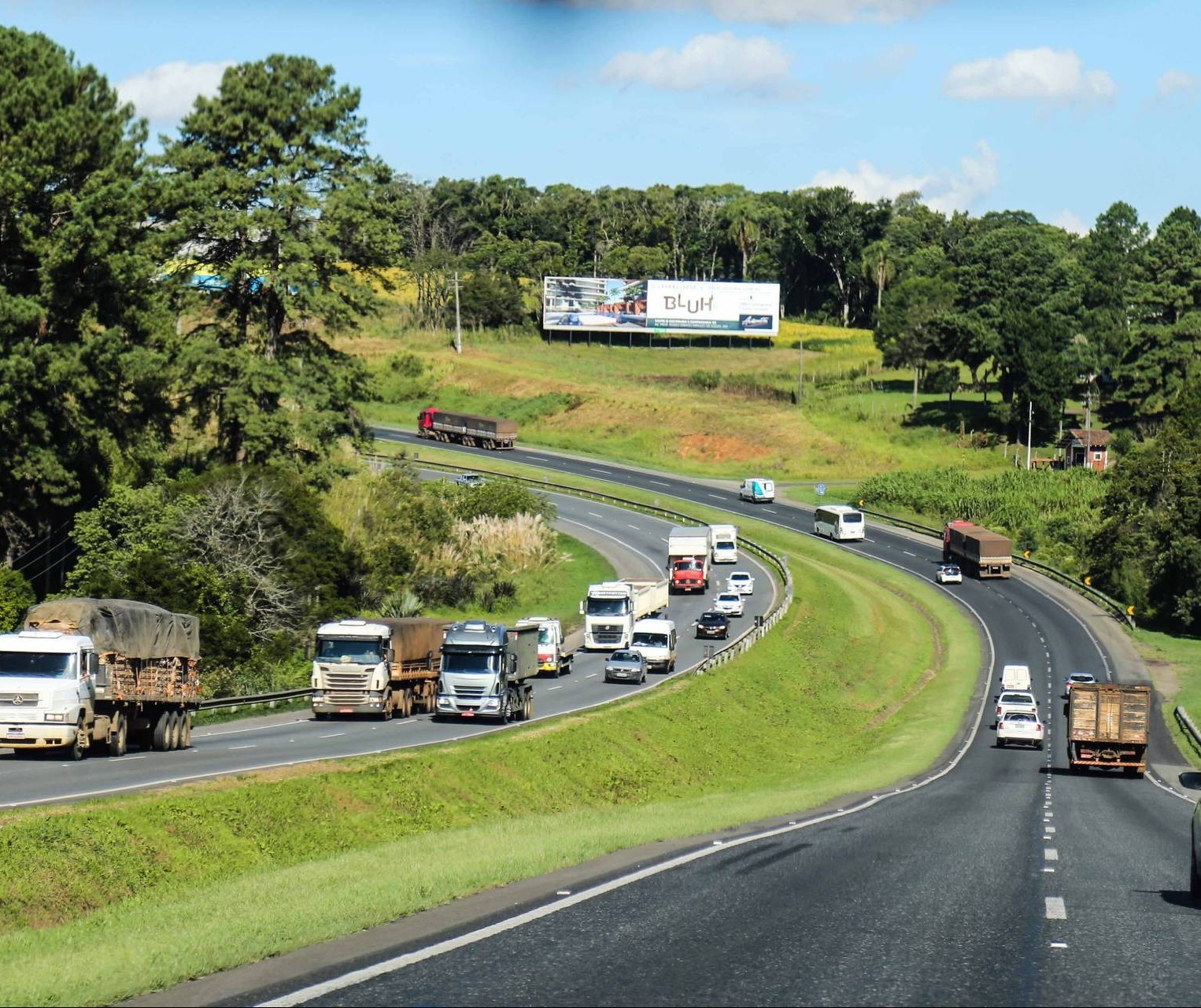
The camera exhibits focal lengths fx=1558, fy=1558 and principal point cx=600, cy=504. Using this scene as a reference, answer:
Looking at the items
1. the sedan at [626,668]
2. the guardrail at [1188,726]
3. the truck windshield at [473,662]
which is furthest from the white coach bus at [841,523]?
the truck windshield at [473,662]

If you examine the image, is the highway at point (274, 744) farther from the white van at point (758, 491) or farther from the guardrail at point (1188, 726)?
the white van at point (758, 491)

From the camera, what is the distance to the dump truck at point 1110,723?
1971 inches

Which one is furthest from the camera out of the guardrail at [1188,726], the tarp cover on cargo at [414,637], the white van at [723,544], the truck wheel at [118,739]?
the white van at [723,544]

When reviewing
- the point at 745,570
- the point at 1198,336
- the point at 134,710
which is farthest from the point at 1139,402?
the point at 134,710

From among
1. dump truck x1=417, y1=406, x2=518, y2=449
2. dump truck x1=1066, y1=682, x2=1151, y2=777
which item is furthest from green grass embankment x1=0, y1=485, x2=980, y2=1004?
dump truck x1=417, y1=406, x2=518, y2=449

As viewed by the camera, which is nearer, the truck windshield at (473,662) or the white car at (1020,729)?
the truck windshield at (473,662)

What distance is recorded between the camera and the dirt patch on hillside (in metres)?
149

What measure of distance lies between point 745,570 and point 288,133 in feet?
138

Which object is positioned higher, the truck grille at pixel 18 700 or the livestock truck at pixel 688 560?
the truck grille at pixel 18 700

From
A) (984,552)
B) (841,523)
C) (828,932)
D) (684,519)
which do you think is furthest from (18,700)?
(841,523)

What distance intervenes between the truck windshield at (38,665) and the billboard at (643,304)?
494 feet

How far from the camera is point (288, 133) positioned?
8012cm

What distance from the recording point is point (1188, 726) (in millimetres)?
66438

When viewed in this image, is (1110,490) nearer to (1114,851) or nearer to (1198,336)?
(1198,336)
